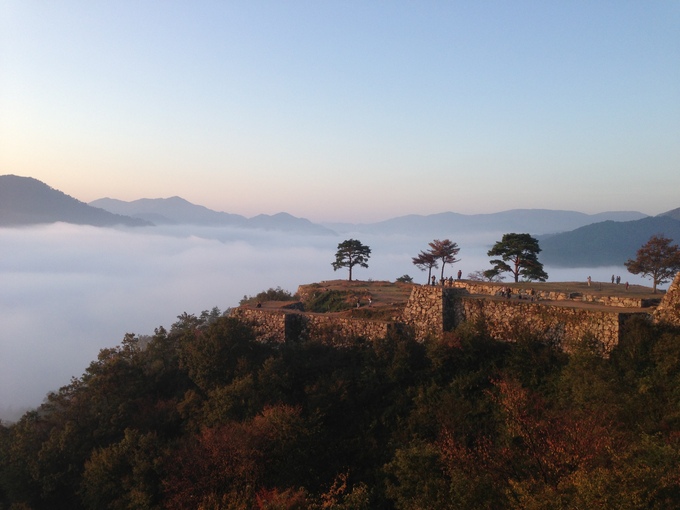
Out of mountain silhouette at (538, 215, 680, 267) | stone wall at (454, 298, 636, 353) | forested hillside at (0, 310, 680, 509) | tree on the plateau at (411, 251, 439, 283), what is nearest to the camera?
forested hillside at (0, 310, 680, 509)

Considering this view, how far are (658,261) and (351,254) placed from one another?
20437 mm

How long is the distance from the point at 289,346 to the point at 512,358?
8855 mm

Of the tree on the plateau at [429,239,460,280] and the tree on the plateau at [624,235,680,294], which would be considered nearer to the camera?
the tree on the plateau at [624,235,680,294]

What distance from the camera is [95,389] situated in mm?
19266

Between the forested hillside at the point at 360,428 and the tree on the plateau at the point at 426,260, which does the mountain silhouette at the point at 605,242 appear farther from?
the forested hillside at the point at 360,428

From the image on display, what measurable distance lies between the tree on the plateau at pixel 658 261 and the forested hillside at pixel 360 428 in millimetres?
7943

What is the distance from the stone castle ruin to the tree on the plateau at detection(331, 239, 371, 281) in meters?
14.0

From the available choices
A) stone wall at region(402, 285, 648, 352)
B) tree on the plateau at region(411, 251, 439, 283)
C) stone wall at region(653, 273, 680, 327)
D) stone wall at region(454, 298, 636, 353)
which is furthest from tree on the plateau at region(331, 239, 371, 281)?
stone wall at region(653, 273, 680, 327)

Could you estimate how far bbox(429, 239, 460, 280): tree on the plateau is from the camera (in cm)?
3088

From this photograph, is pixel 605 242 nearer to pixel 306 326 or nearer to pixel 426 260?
pixel 426 260

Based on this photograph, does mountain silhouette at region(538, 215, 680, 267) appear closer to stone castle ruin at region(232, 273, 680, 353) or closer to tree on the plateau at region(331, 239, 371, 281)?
tree on the plateau at region(331, 239, 371, 281)

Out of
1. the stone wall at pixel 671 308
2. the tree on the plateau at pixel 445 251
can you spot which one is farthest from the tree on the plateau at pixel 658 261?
the tree on the plateau at pixel 445 251

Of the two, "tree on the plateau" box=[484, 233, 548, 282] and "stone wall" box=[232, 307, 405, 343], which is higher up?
"tree on the plateau" box=[484, 233, 548, 282]

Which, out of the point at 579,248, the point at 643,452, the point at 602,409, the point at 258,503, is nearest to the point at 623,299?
the point at 602,409
